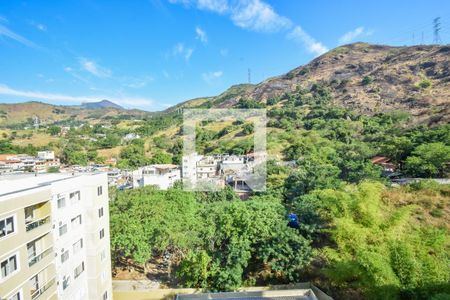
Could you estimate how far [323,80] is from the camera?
69250 mm

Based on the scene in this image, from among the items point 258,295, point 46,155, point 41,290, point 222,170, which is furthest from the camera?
point 46,155

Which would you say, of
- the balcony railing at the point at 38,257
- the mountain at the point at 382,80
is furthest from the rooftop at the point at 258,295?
the mountain at the point at 382,80

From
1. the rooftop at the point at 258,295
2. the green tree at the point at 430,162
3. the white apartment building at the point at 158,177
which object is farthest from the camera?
the white apartment building at the point at 158,177

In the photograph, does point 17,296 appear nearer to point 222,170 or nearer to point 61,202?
point 61,202

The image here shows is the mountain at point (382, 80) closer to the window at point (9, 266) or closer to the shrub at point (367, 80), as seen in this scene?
the shrub at point (367, 80)

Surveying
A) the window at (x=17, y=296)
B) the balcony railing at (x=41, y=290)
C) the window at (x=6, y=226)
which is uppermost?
the window at (x=6, y=226)

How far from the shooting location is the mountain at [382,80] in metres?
44.7

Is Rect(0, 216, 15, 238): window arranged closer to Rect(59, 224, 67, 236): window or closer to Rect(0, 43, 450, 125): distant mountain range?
Rect(59, 224, 67, 236): window

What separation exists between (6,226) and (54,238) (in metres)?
1.73

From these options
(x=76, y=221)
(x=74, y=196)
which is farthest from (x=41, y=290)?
(x=74, y=196)

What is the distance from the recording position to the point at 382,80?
57.3 metres

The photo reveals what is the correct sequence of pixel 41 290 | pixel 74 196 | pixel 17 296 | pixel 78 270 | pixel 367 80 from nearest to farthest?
pixel 17 296
pixel 41 290
pixel 74 196
pixel 78 270
pixel 367 80

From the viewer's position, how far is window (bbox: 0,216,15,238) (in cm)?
531

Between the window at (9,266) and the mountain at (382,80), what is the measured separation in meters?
39.5
